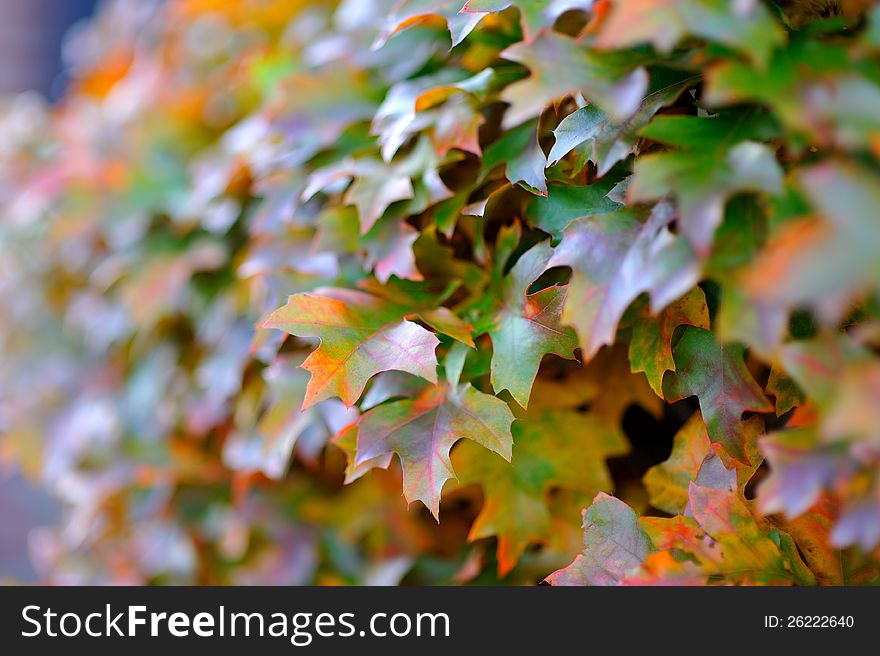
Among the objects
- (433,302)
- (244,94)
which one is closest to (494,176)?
(433,302)

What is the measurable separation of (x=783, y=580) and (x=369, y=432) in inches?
13.4

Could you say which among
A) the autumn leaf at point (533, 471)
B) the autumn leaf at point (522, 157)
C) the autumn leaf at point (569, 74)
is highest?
the autumn leaf at point (569, 74)

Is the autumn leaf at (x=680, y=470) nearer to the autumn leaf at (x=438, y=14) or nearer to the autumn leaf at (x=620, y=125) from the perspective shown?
the autumn leaf at (x=620, y=125)

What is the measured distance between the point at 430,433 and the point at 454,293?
0.18m

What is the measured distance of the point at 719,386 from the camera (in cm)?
64

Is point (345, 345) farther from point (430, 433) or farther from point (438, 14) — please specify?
point (438, 14)

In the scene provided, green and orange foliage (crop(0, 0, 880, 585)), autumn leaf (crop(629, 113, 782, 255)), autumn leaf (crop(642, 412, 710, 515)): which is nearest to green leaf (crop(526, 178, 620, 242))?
green and orange foliage (crop(0, 0, 880, 585))

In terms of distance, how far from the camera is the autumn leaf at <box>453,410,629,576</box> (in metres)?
0.80

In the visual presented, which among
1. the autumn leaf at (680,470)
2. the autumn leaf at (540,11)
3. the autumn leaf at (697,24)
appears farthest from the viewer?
the autumn leaf at (680,470)

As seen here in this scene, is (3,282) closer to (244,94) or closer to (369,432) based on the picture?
(244,94)

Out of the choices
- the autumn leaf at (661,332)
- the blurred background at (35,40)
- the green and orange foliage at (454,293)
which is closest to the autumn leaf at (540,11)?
the green and orange foliage at (454,293)

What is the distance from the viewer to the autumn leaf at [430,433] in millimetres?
645

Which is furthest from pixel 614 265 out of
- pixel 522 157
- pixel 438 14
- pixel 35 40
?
pixel 35 40

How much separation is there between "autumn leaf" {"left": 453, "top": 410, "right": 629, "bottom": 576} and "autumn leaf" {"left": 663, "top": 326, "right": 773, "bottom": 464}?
0.56 feet
